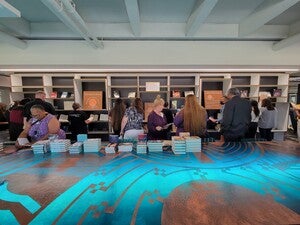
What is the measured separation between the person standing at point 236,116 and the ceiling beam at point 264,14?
145 centimetres

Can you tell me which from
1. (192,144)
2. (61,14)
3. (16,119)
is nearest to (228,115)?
(192,144)

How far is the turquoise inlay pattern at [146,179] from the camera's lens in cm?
110

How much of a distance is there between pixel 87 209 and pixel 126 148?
1112mm

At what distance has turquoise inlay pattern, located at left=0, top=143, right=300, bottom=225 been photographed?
43.2 inches

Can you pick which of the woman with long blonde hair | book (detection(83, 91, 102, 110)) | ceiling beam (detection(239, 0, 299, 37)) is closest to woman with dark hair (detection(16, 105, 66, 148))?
the woman with long blonde hair

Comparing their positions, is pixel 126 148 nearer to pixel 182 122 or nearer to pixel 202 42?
pixel 182 122

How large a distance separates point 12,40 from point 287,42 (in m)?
6.23

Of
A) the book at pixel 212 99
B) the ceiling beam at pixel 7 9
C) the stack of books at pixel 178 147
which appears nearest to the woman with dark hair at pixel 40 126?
the ceiling beam at pixel 7 9

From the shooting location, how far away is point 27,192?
1325mm

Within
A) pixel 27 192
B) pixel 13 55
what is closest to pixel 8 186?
pixel 27 192

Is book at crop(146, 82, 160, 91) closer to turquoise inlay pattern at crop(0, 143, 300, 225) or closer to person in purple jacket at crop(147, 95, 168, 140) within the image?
person in purple jacket at crop(147, 95, 168, 140)

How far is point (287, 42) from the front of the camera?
4227mm

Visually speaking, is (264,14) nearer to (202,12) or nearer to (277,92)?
(202,12)

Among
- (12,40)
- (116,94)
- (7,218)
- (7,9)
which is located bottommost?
(7,218)
